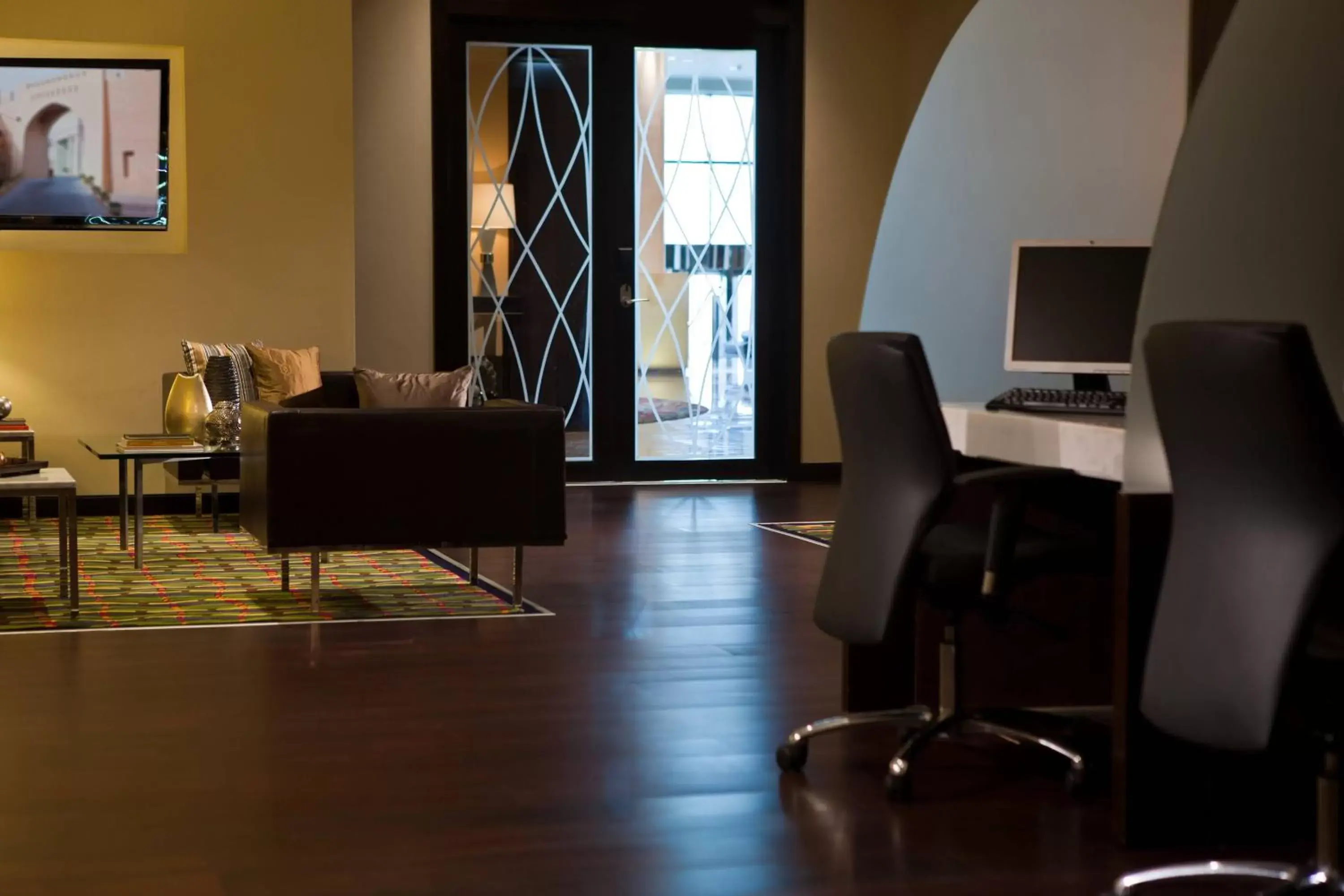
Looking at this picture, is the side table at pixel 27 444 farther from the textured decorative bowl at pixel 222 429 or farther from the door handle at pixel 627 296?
the door handle at pixel 627 296

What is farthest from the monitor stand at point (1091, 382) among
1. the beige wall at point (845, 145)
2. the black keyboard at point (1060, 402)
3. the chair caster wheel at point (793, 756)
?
the beige wall at point (845, 145)

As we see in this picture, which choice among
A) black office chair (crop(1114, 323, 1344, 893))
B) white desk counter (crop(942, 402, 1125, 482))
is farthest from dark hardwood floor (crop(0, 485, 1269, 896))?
white desk counter (crop(942, 402, 1125, 482))

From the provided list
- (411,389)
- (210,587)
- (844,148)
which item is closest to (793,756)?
(210,587)

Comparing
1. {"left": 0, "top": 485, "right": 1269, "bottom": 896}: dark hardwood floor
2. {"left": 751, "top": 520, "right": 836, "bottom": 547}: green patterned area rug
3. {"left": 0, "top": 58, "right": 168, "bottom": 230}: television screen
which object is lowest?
{"left": 0, "top": 485, "right": 1269, "bottom": 896}: dark hardwood floor

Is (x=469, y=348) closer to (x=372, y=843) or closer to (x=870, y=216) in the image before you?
(x=870, y=216)

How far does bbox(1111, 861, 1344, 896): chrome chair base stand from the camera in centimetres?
250

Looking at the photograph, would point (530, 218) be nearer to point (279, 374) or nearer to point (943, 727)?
point (279, 374)

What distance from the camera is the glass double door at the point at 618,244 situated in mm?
9430

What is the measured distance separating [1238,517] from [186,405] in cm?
601

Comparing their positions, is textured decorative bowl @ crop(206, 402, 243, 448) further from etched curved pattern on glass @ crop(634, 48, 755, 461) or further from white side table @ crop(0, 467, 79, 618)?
etched curved pattern on glass @ crop(634, 48, 755, 461)

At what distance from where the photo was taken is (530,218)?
31.2ft

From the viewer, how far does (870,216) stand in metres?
9.97

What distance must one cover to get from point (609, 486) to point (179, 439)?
3.23 meters

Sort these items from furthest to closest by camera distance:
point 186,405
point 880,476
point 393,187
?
point 393,187
point 186,405
point 880,476
